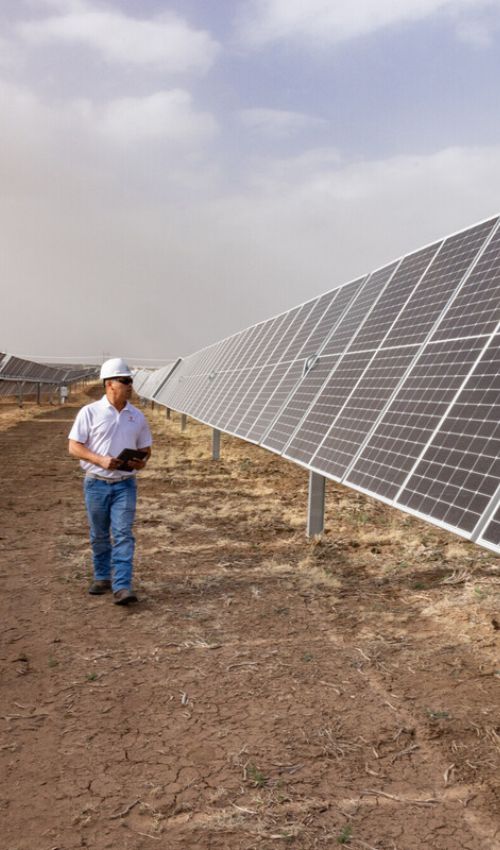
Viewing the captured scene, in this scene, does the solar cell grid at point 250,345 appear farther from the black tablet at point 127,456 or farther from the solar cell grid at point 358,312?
the black tablet at point 127,456

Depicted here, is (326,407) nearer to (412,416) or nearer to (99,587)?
(412,416)

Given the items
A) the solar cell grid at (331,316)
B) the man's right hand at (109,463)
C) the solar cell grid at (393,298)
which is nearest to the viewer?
the man's right hand at (109,463)

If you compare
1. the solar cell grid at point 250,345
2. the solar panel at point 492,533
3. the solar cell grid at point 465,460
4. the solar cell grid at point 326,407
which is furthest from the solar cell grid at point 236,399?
the solar panel at point 492,533

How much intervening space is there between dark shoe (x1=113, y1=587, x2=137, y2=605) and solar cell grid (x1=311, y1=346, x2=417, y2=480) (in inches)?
114

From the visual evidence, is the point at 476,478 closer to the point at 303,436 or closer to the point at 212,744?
the point at 212,744

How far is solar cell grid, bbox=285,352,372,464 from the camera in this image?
9383 millimetres

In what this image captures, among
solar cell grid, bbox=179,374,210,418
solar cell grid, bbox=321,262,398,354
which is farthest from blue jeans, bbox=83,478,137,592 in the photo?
solar cell grid, bbox=179,374,210,418

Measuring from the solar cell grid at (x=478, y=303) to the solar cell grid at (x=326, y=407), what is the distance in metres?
1.80

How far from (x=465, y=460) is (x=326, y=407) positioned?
422 cm

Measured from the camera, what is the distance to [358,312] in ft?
38.7

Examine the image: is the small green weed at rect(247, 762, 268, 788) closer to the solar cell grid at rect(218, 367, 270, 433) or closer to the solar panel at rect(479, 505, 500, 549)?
the solar panel at rect(479, 505, 500, 549)

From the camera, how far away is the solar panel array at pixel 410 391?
5.83 meters

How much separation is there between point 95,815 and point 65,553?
19.4 feet

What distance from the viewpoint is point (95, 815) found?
3619 mm
